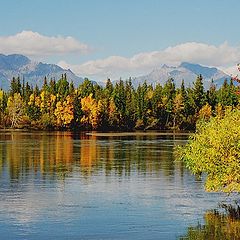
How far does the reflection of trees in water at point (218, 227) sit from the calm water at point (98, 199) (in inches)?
27.6

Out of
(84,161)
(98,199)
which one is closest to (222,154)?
(98,199)

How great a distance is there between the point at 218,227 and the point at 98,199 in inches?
540

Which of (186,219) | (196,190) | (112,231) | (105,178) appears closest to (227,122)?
(186,219)

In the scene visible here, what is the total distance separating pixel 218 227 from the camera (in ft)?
127

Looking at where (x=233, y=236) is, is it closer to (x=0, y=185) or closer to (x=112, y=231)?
(x=112, y=231)

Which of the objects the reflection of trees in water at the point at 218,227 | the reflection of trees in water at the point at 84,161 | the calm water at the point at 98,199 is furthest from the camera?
the reflection of trees in water at the point at 84,161

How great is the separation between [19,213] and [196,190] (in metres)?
18.5

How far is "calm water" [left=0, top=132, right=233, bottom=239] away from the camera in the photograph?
3831 centimetres

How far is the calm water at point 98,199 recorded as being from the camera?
126 feet

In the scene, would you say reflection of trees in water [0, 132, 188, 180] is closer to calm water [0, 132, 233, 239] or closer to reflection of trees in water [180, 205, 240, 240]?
calm water [0, 132, 233, 239]

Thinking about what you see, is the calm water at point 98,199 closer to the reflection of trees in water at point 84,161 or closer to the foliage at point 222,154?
the reflection of trees in water at point 84,161

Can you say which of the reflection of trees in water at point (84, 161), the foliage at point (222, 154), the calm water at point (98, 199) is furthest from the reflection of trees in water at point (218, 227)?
the reflection of trees in water at point (84, 161)

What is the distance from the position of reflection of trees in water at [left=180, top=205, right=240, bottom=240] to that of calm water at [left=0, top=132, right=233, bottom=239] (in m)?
0.70

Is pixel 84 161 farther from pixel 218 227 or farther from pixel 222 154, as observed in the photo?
pixel 218 227
